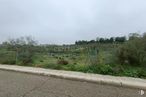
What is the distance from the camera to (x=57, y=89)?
768 cm

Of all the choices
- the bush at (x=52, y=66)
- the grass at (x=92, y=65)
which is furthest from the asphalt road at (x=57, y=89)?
the bush at (x=52, y=66)

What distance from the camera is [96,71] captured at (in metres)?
11.2

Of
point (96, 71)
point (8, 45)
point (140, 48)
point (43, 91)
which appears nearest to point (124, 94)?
point (43, 91)

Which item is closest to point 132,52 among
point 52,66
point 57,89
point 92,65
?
point 92,65

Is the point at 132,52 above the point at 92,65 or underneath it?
above

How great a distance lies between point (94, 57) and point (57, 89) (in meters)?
4.99

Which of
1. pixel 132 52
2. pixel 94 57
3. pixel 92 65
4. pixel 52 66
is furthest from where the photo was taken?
pixel 132 52

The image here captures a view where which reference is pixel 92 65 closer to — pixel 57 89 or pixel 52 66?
pixel 52 66

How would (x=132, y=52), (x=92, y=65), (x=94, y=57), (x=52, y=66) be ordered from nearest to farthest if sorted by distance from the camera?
(x=92, y=65)
(x=94, y=57)
(x=52, y=66)
(x=132, y=52)

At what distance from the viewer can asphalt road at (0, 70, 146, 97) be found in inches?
277

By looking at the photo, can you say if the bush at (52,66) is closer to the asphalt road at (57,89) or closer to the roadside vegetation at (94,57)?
the roadside vegetation at (94,57)

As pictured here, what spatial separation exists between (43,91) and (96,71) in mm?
4399

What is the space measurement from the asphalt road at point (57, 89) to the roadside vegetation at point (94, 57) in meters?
2.71

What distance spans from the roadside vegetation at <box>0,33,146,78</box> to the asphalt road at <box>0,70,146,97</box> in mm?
2714
